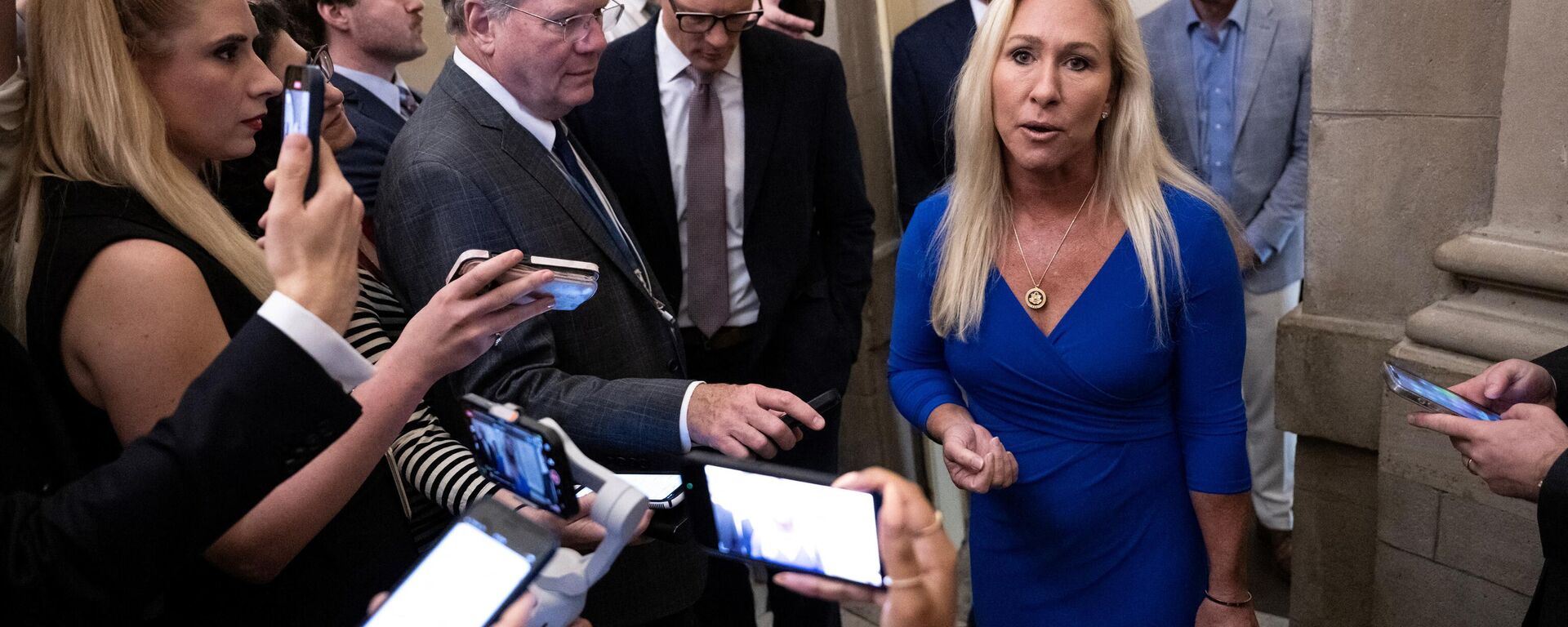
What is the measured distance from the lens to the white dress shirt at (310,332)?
4.44ft

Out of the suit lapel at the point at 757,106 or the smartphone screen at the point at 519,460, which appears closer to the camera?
the smartphone screen at the point at 519,460

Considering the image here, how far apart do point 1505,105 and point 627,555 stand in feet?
6.48

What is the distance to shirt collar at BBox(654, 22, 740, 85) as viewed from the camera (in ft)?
11.0

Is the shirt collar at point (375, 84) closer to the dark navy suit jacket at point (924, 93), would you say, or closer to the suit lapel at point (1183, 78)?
the dark navy suit jacket at point (924, 93)

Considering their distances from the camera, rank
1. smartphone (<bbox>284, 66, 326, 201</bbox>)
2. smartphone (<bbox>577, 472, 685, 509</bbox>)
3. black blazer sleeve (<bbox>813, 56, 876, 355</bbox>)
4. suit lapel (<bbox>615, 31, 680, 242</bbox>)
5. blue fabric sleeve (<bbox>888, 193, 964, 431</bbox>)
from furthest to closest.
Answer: black blazer sleeve (<bbox>813, 56, 876, 355</bbox>) → suit lapel (<bbox>615, 31, 680, 242</bbox>) → blue fabric sleeve (<bbox>888, 193, 964, 431</bbox>) → smartphone (<bbox>577, 472, 685, 509</bbox>) → smartphone (<bbox>284, 66, 326, 201</bbox>)

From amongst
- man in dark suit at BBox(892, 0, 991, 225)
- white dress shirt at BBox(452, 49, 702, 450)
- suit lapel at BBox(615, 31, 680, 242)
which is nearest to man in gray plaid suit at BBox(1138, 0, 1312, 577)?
man in dark suit at BBox(892, 0, 991, 225)

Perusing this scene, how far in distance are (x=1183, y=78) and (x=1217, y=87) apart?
118 millimetres

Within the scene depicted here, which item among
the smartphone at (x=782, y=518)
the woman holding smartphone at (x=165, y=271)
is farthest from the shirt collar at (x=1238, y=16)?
the smartphone at (x=782, y=518)

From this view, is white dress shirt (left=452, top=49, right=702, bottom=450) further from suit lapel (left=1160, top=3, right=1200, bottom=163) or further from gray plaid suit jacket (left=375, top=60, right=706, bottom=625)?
suit lapel (left=1160, top=3, right=1200, bottom=163)

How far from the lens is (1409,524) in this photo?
2.79 metres

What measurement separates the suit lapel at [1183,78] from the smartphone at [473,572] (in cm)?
315

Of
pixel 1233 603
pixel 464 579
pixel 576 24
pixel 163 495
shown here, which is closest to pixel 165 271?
pixel 163 495

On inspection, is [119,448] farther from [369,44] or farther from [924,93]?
[924,93]

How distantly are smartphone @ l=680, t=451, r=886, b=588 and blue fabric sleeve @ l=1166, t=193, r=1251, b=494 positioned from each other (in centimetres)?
110
